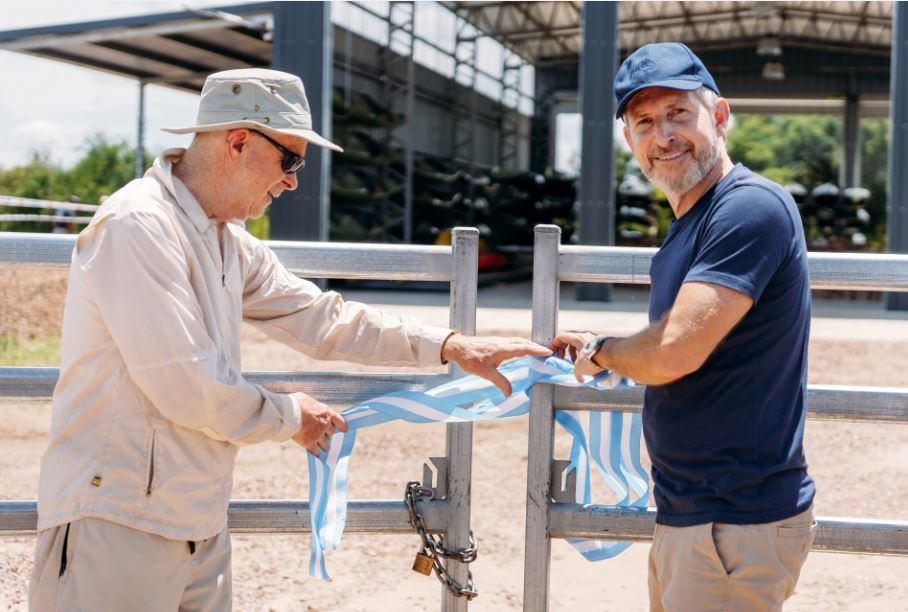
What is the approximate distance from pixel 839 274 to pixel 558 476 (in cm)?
100

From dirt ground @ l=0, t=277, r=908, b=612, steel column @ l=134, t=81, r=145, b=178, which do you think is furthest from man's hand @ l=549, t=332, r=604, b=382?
steel column @ l=134, t=81, r=145, b=178

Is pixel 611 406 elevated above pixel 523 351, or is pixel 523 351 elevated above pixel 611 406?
pixel 523 351

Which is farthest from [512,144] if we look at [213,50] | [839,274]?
[839,274]

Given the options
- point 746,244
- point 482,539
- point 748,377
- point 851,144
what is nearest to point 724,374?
point 748,377

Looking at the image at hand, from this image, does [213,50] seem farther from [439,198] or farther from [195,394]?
[195,394]

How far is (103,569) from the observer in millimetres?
2383

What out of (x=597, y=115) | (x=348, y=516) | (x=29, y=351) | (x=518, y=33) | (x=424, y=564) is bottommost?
(x=29, y=351)

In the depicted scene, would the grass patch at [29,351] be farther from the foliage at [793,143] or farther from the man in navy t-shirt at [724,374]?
the foliage at [793,143]

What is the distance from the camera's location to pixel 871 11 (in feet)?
92.0

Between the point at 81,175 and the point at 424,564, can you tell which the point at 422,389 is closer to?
the point at 424,564

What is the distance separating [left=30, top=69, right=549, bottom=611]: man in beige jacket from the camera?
2385mm

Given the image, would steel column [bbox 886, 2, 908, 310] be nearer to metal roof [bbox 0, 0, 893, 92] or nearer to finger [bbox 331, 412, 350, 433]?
metal roof [bbox 0, 0, 893, 92]

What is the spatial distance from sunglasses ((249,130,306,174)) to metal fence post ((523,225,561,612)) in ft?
2.38

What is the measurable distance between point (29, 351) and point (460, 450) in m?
9.44
